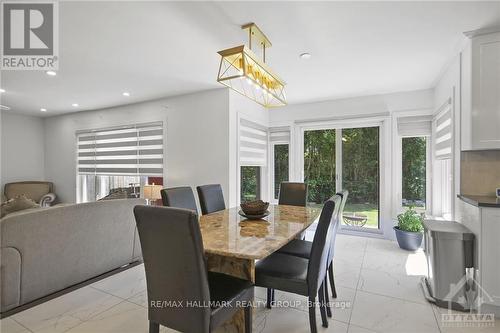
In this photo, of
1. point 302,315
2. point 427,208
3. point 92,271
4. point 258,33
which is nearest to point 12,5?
point 258,33

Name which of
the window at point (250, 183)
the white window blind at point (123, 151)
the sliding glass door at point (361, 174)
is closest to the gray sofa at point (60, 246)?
the white window blind at point (123, 151)

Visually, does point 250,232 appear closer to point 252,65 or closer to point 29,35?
point 252,65

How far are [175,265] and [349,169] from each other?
3.92 metres

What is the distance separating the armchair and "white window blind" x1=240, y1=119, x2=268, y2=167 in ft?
15.8

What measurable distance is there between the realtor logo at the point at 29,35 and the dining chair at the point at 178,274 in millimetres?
2038

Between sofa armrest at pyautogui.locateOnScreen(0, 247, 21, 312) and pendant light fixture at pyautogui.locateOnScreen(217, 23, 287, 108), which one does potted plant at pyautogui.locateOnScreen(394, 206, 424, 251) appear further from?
sofa armrest at pyautogui.locateOnScreen(0, 247, 21, 312)

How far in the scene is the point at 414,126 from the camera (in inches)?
154

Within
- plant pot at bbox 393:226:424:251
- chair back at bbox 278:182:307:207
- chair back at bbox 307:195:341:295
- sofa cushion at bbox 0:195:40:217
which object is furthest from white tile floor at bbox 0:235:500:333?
sofa cushion at bbox 0:195:40:217

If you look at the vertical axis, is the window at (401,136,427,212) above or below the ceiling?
below

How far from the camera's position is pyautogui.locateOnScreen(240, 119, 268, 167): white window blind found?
4.13 meters

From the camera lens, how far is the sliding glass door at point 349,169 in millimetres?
4324

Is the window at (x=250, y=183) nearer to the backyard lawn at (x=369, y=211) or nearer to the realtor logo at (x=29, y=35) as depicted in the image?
the backyard lawn at (x=369, y=211)

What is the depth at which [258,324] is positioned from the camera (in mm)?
1911

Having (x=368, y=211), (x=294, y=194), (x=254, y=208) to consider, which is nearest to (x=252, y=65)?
(x=254, y=208)
